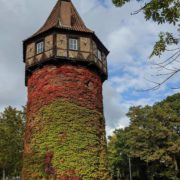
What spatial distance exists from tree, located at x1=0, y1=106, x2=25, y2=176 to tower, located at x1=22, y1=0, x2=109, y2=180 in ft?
34.7

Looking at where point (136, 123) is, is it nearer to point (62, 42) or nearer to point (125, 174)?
point (125, 174)

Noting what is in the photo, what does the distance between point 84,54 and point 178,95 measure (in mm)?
25261

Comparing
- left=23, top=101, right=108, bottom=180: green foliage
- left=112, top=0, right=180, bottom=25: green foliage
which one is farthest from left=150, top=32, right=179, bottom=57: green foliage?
left=23, top=101, right=108, bottom=180: green foliage

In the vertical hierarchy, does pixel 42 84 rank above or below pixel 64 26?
below

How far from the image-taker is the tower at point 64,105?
55.6 ft

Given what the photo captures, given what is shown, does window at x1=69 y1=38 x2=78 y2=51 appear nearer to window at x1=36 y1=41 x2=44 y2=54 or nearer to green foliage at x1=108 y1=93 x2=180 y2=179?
window at x1=36 y1=41 x2=44 y2=54

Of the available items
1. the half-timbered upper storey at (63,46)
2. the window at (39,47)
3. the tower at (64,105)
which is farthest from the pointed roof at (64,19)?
the window at (39,47)

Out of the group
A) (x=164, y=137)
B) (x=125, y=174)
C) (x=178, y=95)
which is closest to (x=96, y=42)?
(x=164, y=137)

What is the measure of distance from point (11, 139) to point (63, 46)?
555 inches

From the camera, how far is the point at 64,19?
68.4ft

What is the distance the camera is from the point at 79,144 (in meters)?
17.2

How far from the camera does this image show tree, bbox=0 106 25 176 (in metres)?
29.0

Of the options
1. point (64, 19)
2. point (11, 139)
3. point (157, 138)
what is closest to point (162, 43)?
point (64, 19)

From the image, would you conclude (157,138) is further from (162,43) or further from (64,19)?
(162,43)
